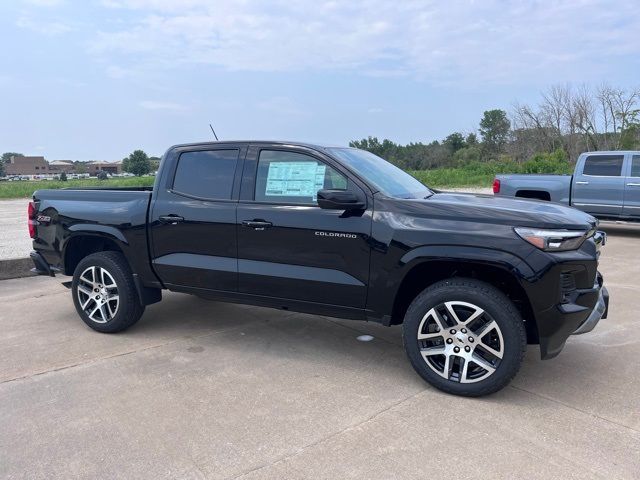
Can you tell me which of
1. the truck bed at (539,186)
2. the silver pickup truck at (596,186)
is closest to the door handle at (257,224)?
the silver pickup truck at (596,186)

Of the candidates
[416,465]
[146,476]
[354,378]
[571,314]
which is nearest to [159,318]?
[354,378]

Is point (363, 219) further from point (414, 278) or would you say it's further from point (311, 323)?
point (311, 323)

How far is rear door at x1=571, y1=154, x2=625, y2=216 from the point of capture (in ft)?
34.3

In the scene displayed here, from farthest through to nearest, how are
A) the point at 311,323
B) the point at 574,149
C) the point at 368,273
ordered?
the point at 574,149
the point at 311,323
the point at 368,273

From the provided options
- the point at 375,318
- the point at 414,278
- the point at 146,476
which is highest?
the point at 414,278

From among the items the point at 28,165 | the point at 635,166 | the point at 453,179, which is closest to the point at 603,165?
the point at 635,166

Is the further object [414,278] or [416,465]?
[414,278]

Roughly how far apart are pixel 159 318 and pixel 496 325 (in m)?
3.45

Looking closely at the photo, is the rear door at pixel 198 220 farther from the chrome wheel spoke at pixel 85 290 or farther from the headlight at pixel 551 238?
the headlight at pixel 551 238

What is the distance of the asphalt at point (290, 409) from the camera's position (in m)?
2.73

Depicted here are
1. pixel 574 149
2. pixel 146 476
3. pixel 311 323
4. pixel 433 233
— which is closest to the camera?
pixel 146 476

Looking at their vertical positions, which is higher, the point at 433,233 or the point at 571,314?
the point at 433,233

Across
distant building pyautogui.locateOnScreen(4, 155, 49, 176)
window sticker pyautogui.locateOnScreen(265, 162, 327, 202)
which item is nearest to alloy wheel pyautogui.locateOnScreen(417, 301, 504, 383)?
window sticker pyautogui.locateOnScreen(265, 162, 327, 202)

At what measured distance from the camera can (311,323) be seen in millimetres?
5117
